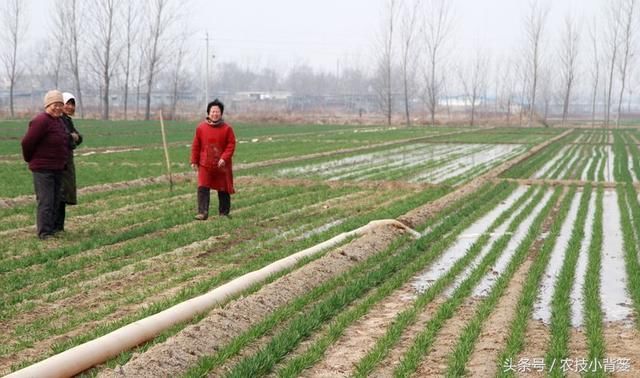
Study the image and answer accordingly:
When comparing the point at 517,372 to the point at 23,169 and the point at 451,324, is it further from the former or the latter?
the point at 23,169

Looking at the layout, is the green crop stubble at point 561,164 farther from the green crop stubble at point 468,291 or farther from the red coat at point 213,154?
the red coat at point 213,154

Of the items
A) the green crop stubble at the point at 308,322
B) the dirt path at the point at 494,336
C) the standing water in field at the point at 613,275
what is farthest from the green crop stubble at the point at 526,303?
the green crop stubble at the point at 308,322

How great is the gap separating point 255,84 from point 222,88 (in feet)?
56.5

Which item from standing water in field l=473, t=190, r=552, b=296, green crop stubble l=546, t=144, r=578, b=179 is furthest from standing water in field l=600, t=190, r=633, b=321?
green crop stubble l=546, t=144, r=578, b=179

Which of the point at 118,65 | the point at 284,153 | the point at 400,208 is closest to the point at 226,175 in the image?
the point at 400,208

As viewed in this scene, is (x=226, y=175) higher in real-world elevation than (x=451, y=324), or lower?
higher

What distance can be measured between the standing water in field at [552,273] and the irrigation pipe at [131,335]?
2355mm

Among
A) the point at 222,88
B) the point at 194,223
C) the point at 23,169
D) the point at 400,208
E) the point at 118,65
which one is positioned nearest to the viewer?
the point at 194,223

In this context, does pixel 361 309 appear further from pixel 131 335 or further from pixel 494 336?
pixel 131 335

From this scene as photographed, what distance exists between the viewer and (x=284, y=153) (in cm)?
2389

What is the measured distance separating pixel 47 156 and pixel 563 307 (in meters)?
5.96

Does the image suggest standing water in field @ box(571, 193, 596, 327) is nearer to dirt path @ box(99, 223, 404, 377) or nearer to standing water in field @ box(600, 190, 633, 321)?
standing water in field @ box(600, 190, 633, 321)

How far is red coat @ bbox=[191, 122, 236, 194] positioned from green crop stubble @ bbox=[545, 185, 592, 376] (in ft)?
15.1

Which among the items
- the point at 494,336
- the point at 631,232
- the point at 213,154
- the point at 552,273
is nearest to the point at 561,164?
the point at 631,232
